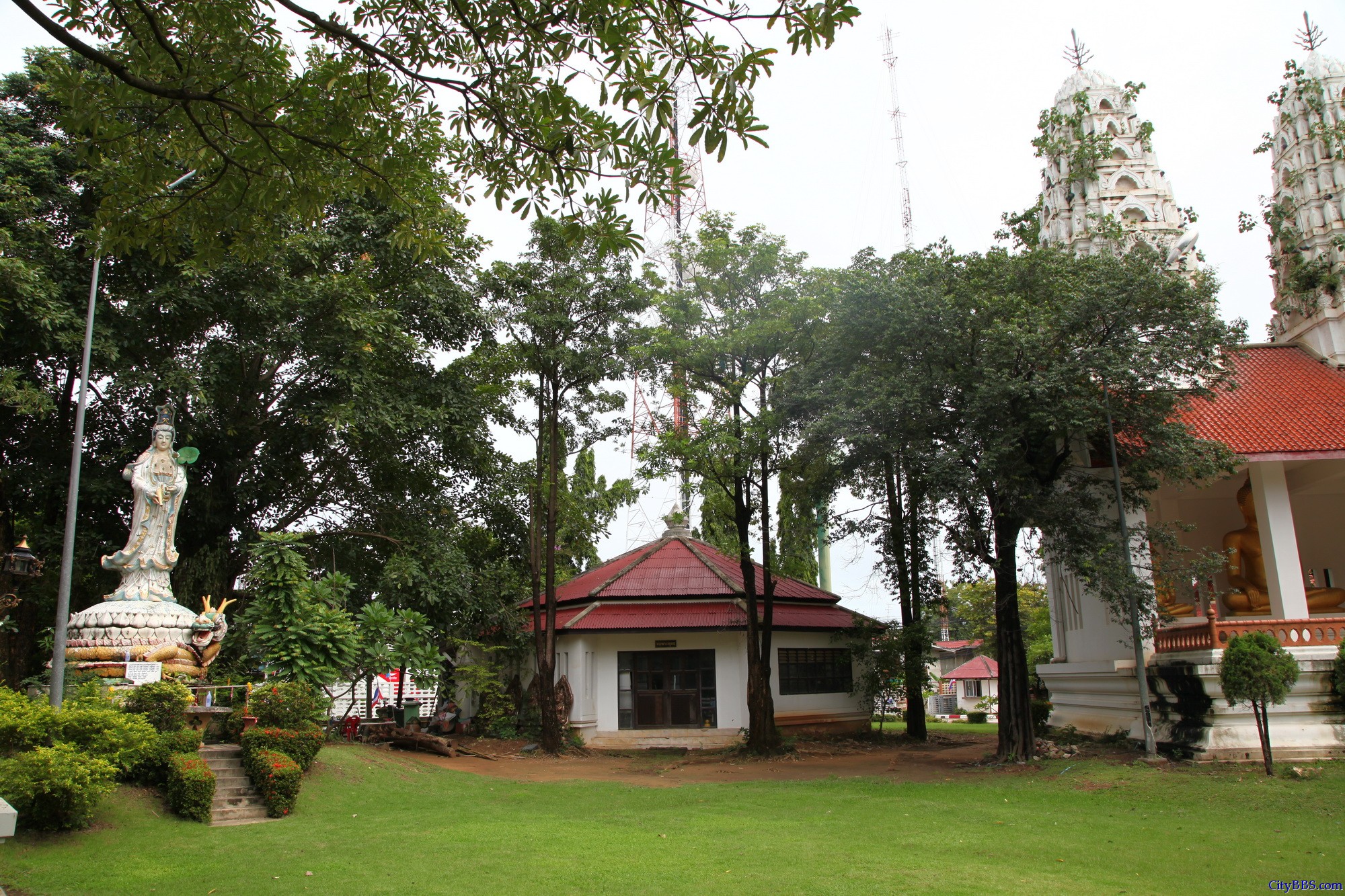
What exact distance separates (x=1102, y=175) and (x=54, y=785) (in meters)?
20.6

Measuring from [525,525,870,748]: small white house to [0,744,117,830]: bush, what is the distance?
11988 mm

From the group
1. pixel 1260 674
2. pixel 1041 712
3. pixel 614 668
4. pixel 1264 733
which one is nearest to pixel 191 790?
pixel 614 668

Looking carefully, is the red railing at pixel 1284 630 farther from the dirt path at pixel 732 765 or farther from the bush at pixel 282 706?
the bush at pixel 282 706

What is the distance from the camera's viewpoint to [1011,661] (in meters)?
14.5

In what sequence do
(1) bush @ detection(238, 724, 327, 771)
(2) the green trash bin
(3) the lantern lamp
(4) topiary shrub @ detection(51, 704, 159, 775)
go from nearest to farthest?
(4) topiary shrub @ detection(51, 704, 159, 775) < (1) bush @ detection(238, 724, 327, 771) < (3) the lantern lamp < (2) the green trash bin

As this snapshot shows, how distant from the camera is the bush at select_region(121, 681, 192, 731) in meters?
10.7

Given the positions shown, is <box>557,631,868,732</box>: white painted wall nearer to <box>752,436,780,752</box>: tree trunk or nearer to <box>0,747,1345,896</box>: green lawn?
<box>752,436,780,752</box>: tree trunk

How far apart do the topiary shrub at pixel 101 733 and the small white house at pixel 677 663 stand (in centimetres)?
1118

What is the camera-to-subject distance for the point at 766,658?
1820 cm

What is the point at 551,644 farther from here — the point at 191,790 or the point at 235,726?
the point at 191,790

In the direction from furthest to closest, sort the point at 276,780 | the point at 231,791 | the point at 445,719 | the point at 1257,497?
the point at 445,719 → the point at 1257,497 → the point at 231,791 → the point at 276,780

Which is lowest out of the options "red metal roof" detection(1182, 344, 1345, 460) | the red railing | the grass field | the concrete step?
the grass field

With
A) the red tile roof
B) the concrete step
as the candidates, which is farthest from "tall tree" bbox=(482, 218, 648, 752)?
the red tile roof

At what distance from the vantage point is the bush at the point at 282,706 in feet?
38.9
